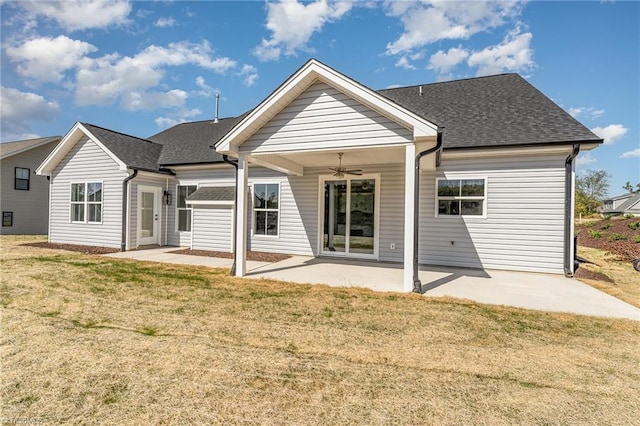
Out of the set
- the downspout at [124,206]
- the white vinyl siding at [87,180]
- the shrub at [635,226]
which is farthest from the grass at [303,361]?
the shrub at [635,226]

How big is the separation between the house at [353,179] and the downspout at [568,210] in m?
0.03

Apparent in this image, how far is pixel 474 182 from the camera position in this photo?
834cm

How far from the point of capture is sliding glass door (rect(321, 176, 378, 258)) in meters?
9.41

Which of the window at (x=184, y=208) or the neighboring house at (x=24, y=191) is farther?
the neighboring house at (x=24, y=191)

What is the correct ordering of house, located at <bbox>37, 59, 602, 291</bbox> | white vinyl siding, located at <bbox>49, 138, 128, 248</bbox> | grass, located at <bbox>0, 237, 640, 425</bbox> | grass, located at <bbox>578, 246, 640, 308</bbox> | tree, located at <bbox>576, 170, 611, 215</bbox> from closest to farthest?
grass, located at <bbox>0, 237, 640, 425</bbox> → grass, located at <bbox>578, 246, 640, 308</bbox> → house, located at <bbox>37, 59, 602, 291</bbox> → white vinyl siding, located at <bbox>49, 138, 128, 248</bbox> → tree, located at <bbox>576, 170, 611, 215</bbox>

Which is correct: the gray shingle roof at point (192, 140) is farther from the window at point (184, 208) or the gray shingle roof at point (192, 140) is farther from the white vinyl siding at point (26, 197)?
the white vinyl siding at point (26, 197)

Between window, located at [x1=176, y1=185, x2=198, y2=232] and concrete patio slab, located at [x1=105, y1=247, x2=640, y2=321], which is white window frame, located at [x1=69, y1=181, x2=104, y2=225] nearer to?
window, located at [x1=176, y1=185, x2=198, y2=232]

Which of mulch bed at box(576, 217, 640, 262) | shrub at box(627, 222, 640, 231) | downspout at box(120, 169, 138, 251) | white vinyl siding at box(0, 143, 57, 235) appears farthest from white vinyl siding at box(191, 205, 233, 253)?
shrub at box(627, 222, 640, 231)

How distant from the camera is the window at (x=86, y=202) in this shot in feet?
37.6

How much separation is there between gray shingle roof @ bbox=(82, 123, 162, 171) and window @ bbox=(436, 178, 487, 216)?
10.8 meters

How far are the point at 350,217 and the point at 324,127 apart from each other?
4.04 metres

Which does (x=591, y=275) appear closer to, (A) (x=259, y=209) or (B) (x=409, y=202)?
(B) (x=409, y=202)

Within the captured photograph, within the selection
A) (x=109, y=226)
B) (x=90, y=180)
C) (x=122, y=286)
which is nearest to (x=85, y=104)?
(x=90, y=180)

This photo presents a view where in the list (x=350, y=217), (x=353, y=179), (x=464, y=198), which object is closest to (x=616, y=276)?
(x=464, y=198)
